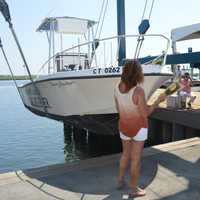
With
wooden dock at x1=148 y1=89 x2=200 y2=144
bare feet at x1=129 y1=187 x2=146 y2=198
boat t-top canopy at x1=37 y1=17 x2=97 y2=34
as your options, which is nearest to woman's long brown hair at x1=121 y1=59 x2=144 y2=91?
bare feet at x1=129 y1=187 x2=146 y2=198

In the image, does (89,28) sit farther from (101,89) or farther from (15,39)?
(15,39)

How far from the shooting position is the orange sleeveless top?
4.05 metres

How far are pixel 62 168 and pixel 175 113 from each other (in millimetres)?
5984

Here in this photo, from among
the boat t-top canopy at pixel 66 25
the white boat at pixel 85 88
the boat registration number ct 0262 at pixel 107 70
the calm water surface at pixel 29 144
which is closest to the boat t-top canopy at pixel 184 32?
the boat t-top canopy at pixel 66 25

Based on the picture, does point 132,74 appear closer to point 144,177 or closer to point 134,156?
point 134,156

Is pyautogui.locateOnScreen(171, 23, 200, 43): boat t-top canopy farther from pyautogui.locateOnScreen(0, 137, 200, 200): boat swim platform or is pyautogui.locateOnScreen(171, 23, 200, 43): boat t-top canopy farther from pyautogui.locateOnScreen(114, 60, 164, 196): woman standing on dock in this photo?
pyautogui.locateOnScreen(114, 60, 164, 196): woman standing on dock

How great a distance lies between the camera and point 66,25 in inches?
447

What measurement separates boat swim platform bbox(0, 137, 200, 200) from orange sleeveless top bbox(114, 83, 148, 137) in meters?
0.88

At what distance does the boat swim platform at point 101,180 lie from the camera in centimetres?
441

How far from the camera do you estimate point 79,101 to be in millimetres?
8266

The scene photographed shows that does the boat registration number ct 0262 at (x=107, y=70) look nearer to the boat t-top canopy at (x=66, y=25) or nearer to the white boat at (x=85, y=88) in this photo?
the white boat at (x=85, y=88)

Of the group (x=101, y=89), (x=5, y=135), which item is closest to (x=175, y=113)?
(x=101, y=89)

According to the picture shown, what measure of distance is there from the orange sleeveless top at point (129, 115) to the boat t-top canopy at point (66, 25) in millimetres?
7648

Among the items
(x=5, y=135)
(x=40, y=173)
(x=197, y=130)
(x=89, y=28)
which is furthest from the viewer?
(x=5, y=135)
